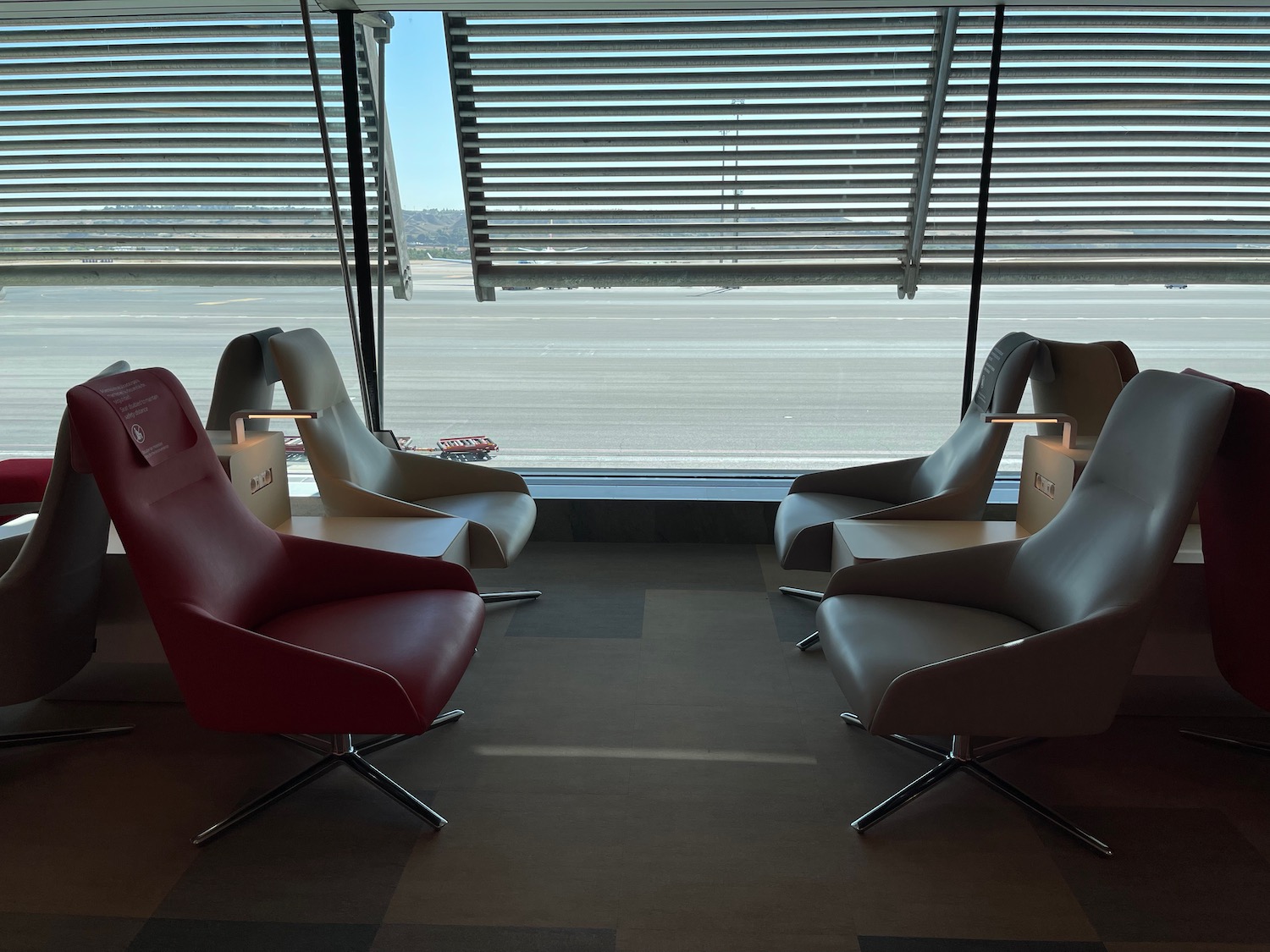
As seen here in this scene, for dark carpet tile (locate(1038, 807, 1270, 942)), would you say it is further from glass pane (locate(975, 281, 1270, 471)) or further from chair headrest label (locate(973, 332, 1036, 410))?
glass pane (locate(975, 281, 1270, 471))

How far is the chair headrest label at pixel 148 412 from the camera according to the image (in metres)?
2.05

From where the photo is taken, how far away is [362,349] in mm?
4562

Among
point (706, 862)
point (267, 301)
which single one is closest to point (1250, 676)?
point (706, 862)

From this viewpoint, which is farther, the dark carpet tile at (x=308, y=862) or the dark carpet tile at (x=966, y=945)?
the dark carpet tile at (x=308, y=862)

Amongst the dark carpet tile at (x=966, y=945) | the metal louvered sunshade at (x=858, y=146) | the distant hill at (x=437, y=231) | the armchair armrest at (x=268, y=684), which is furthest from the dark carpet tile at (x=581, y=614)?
the distant hill at (x=437, y=231)

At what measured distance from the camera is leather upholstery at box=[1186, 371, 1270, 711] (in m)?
2.12

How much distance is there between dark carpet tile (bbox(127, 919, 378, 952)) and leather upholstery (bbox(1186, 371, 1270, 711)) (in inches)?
83.0

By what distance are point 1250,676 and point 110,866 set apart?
271 centimetres

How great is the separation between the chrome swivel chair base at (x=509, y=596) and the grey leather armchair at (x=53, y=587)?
4.82 feet

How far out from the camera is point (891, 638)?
2.21 meters

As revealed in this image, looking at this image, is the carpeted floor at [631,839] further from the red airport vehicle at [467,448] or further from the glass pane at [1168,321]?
the glass pane at [1168,321]

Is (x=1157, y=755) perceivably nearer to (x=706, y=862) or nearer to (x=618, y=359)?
(x=706, y=862)

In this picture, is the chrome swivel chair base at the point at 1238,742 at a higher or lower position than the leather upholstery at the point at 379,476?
lower

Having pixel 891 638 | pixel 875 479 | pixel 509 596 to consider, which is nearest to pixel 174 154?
pixel 509 596
